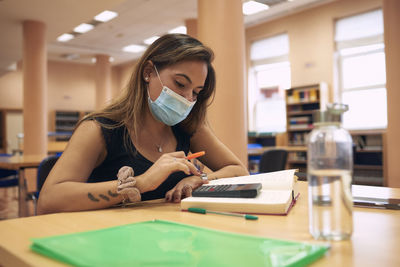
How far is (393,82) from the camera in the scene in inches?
177

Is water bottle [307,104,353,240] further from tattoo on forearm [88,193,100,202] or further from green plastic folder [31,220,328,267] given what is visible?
tattoo on forearm [88,193,100,202]

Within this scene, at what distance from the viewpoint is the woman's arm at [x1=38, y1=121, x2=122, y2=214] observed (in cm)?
103

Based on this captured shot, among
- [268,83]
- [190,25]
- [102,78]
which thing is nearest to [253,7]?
[190,25]

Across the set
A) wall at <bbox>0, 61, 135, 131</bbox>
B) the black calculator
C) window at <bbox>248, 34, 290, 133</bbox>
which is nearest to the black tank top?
the black calculator

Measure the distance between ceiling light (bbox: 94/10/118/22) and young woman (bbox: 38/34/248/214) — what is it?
23.3 feet

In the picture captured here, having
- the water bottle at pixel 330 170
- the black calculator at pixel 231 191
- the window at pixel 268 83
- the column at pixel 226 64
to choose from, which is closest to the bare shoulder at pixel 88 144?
the black calculator at pixel 231 191

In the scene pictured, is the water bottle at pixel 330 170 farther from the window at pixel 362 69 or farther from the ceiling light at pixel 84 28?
the ceiling light at pixel 84 28

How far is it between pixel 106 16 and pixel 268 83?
4459 mm

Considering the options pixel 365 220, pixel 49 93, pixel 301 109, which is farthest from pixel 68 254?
pixel 49 93

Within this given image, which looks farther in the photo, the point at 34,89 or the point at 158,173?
the point at 34,89

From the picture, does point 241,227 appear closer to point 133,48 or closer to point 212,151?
point 212,151

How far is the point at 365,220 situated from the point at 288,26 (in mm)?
8453

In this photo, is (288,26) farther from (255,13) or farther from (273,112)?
(273,112)

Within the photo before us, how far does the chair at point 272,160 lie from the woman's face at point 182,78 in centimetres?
259
